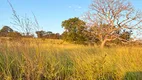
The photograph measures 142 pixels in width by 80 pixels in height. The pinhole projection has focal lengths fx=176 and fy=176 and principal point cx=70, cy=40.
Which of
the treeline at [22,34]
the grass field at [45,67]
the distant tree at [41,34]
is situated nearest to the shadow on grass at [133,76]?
the grass field at [45,67]

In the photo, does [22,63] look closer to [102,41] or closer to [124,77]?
[124,77]

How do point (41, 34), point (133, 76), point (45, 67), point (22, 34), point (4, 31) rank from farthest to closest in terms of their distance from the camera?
point (4, 31) → point (41, 34) → point (133, 76) → point (22, 34) → point (45, 67)

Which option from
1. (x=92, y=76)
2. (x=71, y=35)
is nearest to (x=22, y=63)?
(x=92, y=76)

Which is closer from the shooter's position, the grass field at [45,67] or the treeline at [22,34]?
the grass field at [45,67]

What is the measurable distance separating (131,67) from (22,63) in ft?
8.10

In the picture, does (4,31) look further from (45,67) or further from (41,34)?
Answer: (45,67)

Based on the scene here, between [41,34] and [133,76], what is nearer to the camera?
[133,76]

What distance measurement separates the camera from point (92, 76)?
11.2 feet

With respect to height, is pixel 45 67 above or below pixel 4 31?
below

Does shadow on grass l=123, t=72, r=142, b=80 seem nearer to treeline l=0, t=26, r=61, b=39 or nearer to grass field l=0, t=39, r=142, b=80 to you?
grass field l=0, t=39, r=142, b=80

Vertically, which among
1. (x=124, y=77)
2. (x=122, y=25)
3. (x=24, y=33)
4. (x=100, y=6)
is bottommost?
(x=124, y=77)

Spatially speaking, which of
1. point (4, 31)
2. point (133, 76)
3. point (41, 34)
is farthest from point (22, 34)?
point (133, 76)

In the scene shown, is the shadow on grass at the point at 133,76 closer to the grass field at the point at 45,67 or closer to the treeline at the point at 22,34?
the grass field at the point at 45,67

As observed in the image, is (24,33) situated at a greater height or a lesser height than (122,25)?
lesser
